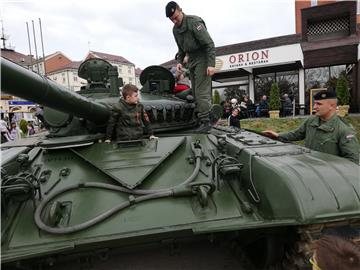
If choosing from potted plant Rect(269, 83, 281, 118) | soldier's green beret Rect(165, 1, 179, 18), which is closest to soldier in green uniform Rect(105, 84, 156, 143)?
soldier's green beret Rect(165, 1, 179, 18)

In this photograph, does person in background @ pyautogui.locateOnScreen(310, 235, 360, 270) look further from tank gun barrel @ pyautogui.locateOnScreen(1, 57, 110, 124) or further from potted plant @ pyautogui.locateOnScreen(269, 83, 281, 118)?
potted plant @ pyautogui.locateOnScreen(269, 83, 281, 118)

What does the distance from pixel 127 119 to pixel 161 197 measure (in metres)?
1.32

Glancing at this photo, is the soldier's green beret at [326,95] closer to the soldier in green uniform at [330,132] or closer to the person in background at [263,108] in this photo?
the soldier in green uniform at [330,132]

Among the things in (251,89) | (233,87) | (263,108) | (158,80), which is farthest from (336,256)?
(233,87)

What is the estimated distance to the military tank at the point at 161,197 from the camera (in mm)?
2689

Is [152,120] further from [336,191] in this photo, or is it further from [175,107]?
[336,191]

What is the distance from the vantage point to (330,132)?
3.92 metres

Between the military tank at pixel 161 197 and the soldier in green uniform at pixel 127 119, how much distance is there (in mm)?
128

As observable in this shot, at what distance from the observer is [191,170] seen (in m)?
3.61

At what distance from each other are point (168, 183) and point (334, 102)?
2.10m

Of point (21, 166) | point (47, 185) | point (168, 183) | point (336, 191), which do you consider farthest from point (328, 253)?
point (21, 166)

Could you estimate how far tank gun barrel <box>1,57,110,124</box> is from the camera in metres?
2.40

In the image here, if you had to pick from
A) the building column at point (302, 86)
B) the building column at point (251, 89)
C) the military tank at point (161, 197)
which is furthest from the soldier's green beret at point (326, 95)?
the building column at point (251, 89)

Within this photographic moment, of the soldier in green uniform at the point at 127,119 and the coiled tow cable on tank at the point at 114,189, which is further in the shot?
the soldier in green uniform at the point at 127,119
